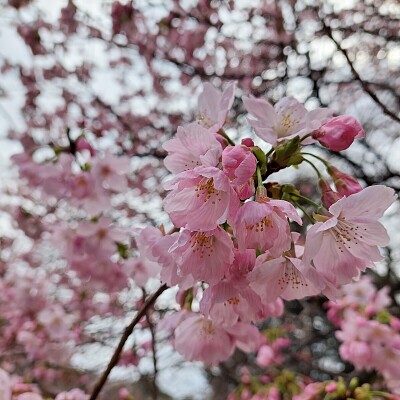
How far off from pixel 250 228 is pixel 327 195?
0.27m

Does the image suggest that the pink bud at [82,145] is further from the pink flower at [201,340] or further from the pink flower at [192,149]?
the pink flower at [192,149]

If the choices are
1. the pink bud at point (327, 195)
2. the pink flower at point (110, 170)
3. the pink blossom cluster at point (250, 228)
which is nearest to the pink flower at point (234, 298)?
the pink blossom cluster at point (250, 228)

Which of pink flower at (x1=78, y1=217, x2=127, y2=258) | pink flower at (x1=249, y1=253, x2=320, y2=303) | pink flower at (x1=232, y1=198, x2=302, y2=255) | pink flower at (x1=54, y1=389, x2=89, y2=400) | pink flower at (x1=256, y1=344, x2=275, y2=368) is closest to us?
pink flower at (x1=232, y1=198, x2=302, y2=255)

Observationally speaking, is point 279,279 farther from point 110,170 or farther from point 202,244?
point 110,170

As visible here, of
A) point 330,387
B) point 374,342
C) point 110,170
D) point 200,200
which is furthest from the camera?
point 110,170

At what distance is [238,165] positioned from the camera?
87 centimetres

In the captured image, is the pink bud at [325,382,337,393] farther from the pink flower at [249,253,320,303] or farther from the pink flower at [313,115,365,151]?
the pink flower at [313,115,365,151]

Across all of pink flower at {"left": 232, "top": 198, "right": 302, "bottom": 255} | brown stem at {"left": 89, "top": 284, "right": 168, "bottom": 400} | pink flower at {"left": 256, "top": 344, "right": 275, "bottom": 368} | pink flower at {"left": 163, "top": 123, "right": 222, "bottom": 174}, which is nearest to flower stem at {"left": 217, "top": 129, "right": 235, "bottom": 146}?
pink flower at {"left": 163, "top": 123, "right": 222, "bottom": 174}

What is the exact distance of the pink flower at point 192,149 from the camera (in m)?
0.91

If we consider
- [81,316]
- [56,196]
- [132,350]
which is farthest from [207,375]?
[56,196]

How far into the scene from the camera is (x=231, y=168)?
34.4 inches

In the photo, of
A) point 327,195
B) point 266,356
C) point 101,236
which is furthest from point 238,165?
point 266,356

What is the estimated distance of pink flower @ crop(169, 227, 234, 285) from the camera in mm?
912

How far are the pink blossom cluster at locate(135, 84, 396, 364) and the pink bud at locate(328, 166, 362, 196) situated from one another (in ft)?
0.36
